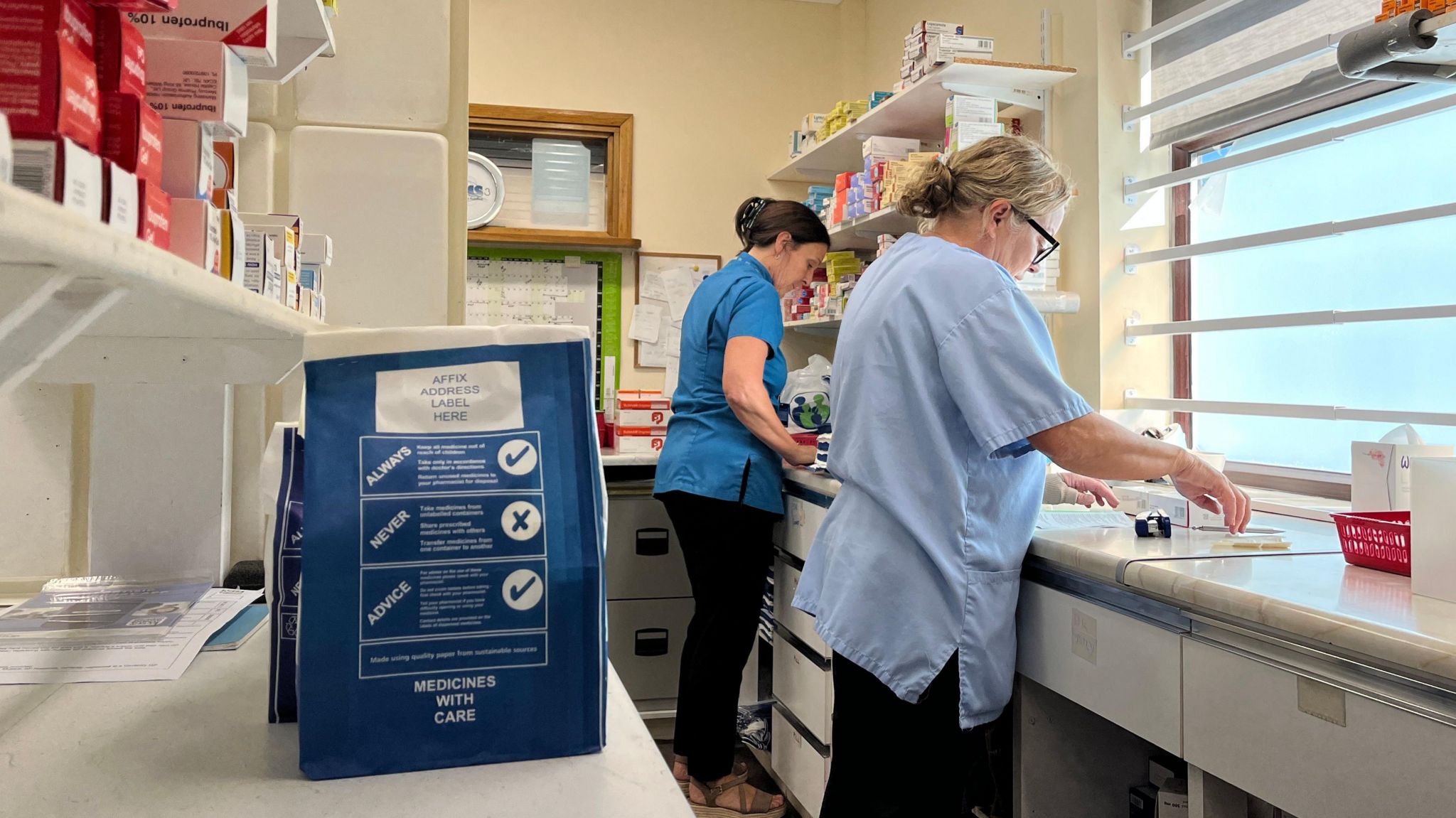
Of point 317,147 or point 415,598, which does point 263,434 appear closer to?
point 317,147

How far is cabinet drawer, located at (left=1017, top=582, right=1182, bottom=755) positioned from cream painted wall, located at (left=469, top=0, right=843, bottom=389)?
8.95 feet

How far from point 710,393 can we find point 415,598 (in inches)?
70.6

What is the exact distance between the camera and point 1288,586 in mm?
1193

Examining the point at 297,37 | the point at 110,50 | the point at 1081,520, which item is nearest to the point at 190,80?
the point at 110,50

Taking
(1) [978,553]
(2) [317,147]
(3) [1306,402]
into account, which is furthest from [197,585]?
(3) [1306,402]

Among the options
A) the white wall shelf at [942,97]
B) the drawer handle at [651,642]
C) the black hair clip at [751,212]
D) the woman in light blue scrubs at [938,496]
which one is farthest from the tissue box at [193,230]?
the drawer handle at [651,642]

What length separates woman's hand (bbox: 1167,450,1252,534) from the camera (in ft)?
4.86

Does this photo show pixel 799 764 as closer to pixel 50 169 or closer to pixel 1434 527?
pixel 1434 527

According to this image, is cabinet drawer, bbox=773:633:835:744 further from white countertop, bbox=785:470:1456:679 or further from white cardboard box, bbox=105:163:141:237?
white cardboard box, bbox=105:163:141:237

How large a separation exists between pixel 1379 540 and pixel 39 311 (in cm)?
151

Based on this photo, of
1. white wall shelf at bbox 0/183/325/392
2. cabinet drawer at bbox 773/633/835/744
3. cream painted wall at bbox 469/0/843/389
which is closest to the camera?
white wall shelf at bbox 0/183/325/392

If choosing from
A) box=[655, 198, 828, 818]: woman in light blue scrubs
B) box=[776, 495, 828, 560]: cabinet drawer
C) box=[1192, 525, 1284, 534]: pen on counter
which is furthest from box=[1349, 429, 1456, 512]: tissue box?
box=[655, 198, 828, 818]: woman in light blue scrubs

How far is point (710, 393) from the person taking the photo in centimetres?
246

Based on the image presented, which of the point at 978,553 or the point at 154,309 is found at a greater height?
the point at 154,309
